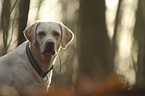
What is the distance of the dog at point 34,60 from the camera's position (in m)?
4.43

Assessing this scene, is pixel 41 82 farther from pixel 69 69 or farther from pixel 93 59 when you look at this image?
pixel 69 69

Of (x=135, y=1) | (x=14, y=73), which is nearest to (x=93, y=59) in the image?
(x=14, y=73)

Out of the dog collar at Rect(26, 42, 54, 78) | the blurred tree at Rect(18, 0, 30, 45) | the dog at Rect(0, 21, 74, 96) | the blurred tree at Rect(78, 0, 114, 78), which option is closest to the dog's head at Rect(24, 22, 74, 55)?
the dog at Rect(0, 21, 74, 96)

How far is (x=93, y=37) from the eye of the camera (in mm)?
5336

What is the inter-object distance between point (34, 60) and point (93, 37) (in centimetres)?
140

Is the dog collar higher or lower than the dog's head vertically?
lower

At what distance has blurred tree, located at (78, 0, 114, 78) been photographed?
5285 mm

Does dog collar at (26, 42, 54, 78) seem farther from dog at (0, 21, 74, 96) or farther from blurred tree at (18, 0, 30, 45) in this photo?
blurred tree at (18, 0, 30, 45)

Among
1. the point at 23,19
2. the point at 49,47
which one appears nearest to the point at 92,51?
the point at 49,47

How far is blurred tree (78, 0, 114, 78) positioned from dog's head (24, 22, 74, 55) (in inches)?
18.4

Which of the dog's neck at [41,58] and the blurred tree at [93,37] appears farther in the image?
the blurred tree at [93,37]

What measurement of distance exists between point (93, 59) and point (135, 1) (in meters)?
11.4

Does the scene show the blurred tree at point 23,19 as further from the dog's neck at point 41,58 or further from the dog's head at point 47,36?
the dog's neck at point 41,58

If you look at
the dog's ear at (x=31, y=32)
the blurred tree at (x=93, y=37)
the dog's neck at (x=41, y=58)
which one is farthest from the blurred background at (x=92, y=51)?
the dog's ear at (x=31, y=32)
